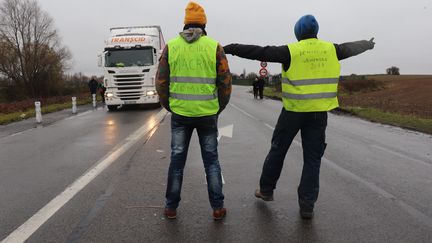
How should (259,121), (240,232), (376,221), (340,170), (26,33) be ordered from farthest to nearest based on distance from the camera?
(26,33) < (259,121) < (340,170) < (376,221) < (240,232)

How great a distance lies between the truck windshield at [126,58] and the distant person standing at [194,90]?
16481mm

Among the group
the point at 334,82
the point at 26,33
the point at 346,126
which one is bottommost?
the point at 346,126

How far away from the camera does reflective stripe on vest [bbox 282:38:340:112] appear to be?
4.63m

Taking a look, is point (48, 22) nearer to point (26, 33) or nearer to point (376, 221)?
point (26, 33)

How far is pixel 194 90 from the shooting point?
4.45 m

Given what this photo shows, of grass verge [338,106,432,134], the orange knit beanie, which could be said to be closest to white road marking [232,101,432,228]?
the orange knit beanie

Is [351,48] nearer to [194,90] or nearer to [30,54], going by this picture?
[194,90]

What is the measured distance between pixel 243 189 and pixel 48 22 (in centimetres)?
6456

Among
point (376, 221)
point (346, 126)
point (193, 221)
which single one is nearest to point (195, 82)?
point (193, 221)

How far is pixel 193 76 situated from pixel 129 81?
16.7m

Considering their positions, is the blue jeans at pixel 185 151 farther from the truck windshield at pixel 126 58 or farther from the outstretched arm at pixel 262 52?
the truck windshield at pixel 126 58

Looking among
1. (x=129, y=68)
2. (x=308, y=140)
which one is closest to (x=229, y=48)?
(x=308, y=140)

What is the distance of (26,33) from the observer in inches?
2463

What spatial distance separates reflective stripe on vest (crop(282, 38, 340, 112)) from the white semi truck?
16.4 m
